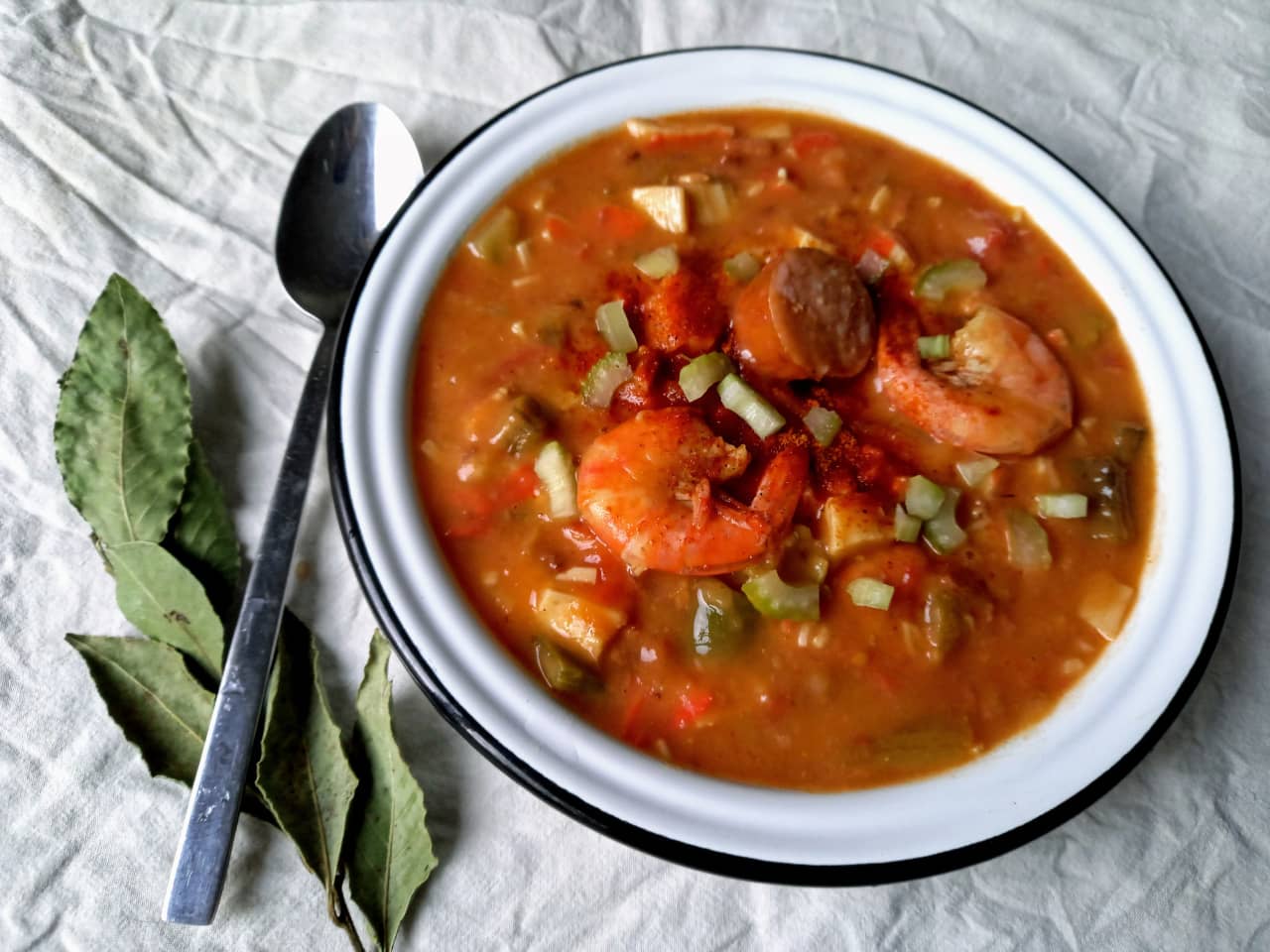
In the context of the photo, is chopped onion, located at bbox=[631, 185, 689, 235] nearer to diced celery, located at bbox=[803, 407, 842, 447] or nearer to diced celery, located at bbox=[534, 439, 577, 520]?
diced celery, located at bbox=[803, 407, 842, 447]

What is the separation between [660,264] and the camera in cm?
289

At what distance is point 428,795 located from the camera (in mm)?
2604

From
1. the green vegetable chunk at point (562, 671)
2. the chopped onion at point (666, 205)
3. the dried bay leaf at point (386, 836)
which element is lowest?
the dried bay leaf at point (386, 836)

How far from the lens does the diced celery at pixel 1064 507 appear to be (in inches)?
105

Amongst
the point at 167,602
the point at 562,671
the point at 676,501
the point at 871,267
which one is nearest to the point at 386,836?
the point at 562,671

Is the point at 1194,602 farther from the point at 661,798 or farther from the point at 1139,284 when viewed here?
the point at 661,798

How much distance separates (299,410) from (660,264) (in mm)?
1099

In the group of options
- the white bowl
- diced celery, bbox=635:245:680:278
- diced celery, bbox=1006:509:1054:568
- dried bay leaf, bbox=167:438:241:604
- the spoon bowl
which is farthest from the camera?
the spoon bowl

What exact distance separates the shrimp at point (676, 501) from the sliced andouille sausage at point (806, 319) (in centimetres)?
30

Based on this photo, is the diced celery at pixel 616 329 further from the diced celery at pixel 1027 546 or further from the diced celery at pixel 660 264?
the diced celery at pixel 1027 546

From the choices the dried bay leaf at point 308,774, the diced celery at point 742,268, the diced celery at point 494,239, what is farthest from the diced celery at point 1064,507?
the dried bay leaf at point 308,774

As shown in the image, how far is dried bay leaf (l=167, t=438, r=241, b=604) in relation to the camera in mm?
2736

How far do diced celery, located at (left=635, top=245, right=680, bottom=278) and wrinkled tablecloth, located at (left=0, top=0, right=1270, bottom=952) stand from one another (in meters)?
1.01

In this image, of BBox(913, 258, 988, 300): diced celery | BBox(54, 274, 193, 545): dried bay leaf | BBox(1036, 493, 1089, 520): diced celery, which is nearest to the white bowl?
BBox(1036, 493, 1089, 520): diced celery
